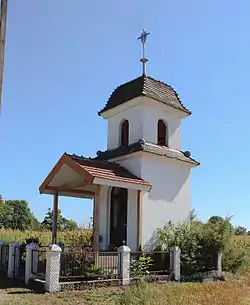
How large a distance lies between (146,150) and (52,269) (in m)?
6.57

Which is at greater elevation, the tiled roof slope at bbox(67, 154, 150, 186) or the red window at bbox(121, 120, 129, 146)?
the red window at bbox(121, 120, 129, 146)

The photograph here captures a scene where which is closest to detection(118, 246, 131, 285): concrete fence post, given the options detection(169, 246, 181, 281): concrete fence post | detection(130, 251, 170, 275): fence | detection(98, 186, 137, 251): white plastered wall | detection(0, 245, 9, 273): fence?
detection(130, 251, 170, 275): fence

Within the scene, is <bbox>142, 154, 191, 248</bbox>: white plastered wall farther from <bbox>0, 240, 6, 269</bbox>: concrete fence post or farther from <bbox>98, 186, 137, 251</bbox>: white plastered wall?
<bbox>0, 240, 6, 269</bbox>: concrete fence post

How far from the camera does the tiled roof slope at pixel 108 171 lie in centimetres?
1413

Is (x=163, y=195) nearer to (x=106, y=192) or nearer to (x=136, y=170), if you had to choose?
(x=136, y=170)

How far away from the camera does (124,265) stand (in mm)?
12539

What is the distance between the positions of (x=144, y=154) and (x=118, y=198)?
242 cm

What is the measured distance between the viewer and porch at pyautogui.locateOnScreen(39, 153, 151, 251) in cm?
1403

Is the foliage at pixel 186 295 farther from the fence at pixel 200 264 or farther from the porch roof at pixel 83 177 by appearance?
the porch roof at pixel 83 177

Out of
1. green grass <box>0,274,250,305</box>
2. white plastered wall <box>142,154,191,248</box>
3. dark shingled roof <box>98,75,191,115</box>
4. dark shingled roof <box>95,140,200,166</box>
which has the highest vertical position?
dark shingled roof <box>98,75,191,115</box>

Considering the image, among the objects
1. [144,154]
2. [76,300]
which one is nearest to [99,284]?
[76,300]

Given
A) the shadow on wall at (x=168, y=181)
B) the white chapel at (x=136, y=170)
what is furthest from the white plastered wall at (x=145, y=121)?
the shadow on wall at (x=168, y=181)

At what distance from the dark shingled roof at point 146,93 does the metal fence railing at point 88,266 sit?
729cm

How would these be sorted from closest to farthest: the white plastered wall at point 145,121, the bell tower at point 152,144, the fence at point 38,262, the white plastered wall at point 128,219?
the fence at point 38,262
the white plastered wall at point 128,219
the bell tower at point 152,144
the white plastered wall at point 145,121
